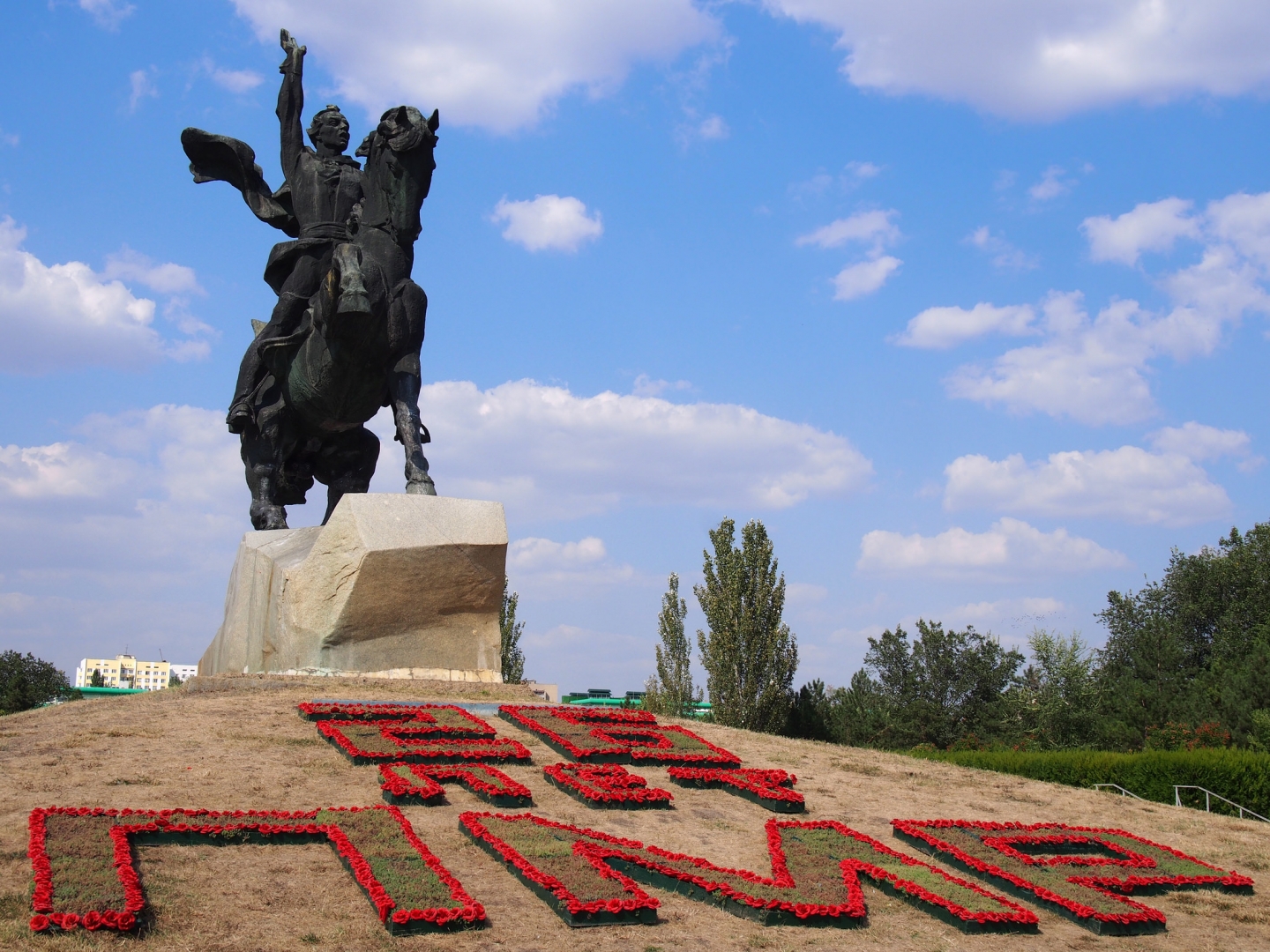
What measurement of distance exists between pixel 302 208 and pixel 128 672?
11937 centimetres

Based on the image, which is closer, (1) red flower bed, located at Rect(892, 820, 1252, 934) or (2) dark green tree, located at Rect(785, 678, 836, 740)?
(1) red flower bed, located at Rect(892, 820, 1252, 934)

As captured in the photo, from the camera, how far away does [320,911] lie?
6.28m

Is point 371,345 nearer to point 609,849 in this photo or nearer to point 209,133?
point 209,133

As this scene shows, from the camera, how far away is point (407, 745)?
9453 millimetres

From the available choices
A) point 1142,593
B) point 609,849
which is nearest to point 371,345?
point 609,849

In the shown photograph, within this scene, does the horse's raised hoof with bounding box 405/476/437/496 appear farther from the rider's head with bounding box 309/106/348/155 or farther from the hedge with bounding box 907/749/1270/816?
the hedge with bounding box 907/749/1270/816

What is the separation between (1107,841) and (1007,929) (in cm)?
240

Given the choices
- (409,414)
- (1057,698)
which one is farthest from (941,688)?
(409,414)

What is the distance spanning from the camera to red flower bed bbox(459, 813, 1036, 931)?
6773 millimetres

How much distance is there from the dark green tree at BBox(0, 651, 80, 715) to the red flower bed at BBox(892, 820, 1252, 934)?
A: 102ft

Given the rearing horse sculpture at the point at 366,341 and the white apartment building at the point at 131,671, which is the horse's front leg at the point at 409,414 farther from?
the white apartment building at the point at 131,671

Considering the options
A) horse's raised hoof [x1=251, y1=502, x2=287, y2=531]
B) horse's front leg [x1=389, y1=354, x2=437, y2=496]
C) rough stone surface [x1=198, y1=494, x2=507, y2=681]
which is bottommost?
rough stone surface [x1=198, y1=494, x2=507, y2=681]

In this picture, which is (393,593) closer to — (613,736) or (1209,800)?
(613,736)

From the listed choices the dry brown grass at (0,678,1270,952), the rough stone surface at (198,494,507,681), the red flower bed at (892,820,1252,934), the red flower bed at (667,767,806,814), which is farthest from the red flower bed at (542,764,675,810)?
the rough stone surface at (198,494,507,681)
